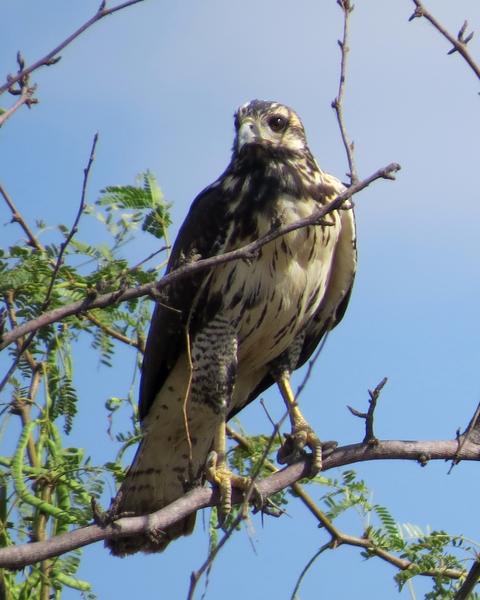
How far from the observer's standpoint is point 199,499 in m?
3.99

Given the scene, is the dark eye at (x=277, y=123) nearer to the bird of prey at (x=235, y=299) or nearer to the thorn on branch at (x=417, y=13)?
the bird of prey at (x=235, y=299)

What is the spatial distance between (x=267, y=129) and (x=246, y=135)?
17 centimetres

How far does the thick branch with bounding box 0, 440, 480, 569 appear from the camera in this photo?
3080 mm

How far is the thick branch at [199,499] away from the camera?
3.08 metres

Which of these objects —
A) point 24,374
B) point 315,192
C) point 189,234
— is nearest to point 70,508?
point 24,374

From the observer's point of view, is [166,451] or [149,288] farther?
[166,451]

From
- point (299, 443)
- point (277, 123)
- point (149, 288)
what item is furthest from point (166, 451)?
point (149, 288)

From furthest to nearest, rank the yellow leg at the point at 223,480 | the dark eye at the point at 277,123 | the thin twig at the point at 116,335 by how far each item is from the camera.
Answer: the dark eye at the point at 277,123
the thin twig at the point at 116,335
the yellow leg at the point at 223,480

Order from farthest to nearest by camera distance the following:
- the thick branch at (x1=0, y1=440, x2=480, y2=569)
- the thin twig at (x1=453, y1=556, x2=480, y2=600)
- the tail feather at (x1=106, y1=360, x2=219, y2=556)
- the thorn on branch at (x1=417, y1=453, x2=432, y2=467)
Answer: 1. the tail feather at (x1=106, y1=360, x2=219, y2=556)
2. the thorn on branch at (x1=417, y1=453, x2=432, y2=467)
3. the thin twig at (x1=453, y1=556, x2=480, y2=600)
4. the thick branch at (x1=0, y1=440, x2=480, y2=569)

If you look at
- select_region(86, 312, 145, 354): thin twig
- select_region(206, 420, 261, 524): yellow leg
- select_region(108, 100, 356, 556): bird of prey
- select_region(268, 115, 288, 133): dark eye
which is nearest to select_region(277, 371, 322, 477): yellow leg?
select_region(108, 100, 356, 556): bird of prey

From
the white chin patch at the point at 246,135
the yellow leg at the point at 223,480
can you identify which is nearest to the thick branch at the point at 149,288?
the yellow leg at the point at 223,480

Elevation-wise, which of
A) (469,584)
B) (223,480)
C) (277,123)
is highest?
(277,123)

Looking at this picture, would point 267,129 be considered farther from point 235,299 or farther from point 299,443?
point 299,443

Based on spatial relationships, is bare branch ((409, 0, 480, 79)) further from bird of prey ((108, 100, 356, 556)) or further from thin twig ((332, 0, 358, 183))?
bird of prey ((108, 100, 356, 556))
